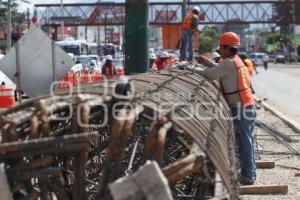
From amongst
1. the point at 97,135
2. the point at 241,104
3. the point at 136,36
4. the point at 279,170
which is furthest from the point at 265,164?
the point at 97,135

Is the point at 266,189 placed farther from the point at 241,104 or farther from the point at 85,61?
the point at 85,61

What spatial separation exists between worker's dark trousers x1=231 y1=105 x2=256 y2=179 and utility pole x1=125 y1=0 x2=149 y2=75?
367 centimetres

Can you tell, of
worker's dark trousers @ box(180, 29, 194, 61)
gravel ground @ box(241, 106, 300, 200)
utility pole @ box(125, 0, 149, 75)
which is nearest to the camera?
gravel ground @ box(241, 106, 300, 200)

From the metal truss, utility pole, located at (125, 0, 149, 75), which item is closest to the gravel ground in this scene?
utility pole, located at (125, 0, 149, 75)

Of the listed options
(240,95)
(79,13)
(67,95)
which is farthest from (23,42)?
(79,13)

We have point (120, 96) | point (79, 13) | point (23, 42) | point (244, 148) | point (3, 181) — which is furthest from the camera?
point (79, 13)

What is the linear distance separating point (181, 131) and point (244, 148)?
4779 millimetres

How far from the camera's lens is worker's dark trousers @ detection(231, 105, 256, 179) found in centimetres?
990

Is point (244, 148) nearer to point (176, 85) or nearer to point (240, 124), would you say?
point (240, 124)

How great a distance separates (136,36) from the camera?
1325 centimetres

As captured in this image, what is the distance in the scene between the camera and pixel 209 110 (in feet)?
23.3

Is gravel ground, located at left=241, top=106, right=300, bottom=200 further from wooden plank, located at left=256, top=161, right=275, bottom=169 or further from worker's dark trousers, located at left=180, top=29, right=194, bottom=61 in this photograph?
worker's dark trousers, located at left=180, top=29, right=194, bottom=61

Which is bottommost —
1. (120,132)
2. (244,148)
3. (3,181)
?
(244,148)

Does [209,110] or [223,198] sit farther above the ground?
[209,110]
